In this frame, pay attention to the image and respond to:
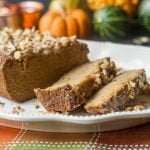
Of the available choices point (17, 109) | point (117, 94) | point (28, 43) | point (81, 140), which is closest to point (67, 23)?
point (28, 43)

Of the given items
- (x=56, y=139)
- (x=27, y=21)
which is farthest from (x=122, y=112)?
(x=27, y=21)

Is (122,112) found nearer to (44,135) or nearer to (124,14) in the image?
(44,135)

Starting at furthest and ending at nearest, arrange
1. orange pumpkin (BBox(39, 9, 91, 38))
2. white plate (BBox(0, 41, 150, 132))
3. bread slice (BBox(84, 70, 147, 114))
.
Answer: orange pumpkin (BBox(39, 9, 91, 38)) < bread slice (BBox(84, 70, 147, 114)) < white plate (BBox(0, 41, 150, 132))

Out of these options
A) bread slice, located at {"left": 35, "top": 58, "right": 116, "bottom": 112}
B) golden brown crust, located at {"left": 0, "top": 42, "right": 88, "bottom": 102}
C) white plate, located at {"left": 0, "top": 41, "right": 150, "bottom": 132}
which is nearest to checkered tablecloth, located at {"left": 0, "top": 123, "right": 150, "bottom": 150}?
white plate, located at {"left": 0, "top": 41, "right": 150, "bottom": 132}

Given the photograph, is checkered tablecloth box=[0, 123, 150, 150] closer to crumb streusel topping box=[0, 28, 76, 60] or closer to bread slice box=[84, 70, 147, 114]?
bread slice box=[84, 70, 147, 114]

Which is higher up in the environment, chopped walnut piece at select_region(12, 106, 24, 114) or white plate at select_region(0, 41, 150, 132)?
white plate at select_region(0, 41, 150, 132)

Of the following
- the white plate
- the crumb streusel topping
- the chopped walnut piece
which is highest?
the crumb streusel topping

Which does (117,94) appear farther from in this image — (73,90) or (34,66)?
(34,66)

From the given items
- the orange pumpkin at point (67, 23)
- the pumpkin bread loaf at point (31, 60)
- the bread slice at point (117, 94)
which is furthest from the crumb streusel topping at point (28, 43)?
the orange pumpkin at point (67, 23)
